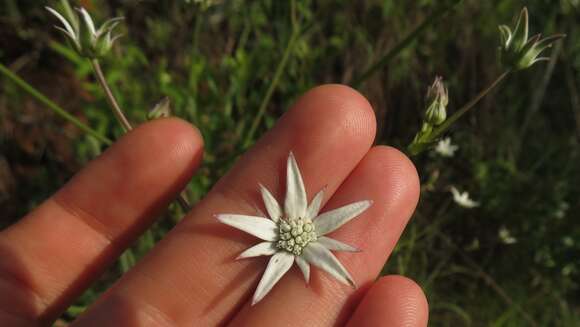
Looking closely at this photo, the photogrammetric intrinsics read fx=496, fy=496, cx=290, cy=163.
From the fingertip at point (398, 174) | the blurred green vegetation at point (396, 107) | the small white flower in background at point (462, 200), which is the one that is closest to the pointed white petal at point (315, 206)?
the fingertip at point (398, 174)

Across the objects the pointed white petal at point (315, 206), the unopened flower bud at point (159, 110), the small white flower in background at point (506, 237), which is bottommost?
the small white flower in background at point (506, 237)

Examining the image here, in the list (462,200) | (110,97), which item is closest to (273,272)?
(110,97)

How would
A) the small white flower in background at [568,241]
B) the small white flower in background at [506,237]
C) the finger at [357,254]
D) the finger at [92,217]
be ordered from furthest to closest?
1. the small white flower in background at [568,241]
2. the small white flower in background at [506,237]
3. the finger at [92,217]
4. the finger at [357,254]

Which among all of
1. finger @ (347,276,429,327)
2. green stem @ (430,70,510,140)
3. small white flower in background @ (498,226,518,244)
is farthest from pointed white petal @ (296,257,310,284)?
small white flower in background @ (498,226,518,244)

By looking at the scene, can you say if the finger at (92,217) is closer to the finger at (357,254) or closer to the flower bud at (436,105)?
the finger at (357,254)

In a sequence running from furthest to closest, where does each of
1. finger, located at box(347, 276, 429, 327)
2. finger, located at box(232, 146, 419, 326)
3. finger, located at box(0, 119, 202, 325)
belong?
1. finger, located at box(0, 119, 202, 325)
2. finger, located at box(232, 146, 419, 326)
3. finger, located at box(347, 276, 429, 327)

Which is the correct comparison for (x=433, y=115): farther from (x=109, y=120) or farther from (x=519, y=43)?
(x=109, y=120)

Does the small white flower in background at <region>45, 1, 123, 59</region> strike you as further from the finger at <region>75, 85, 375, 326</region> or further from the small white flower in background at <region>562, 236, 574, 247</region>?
the small white flower in background at <region>562, 236, 574, 247</region>
